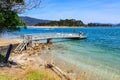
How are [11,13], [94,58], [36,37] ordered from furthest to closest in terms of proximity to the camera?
[36,37]
[94,58]
[11,13]

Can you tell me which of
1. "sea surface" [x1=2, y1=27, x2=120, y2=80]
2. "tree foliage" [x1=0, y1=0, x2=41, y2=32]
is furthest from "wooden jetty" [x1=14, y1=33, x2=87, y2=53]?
"tree foliage" [x1=0, y1=0, x2=41, y2=32]

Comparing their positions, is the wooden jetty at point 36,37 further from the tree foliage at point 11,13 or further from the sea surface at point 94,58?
the tree foliage at point 11,13

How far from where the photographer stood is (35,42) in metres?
45.4

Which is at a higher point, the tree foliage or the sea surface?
the tree foliage

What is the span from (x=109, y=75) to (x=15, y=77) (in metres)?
7.75

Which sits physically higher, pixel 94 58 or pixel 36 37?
pixel 36 37

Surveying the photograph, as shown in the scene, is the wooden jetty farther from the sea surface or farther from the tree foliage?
the tree foliage

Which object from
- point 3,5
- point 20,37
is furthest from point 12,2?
point 20,37

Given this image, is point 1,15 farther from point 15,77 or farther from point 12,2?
point 15,77

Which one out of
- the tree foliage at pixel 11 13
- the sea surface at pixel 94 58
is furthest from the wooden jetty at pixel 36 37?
the tree foliage at pixel 11 13

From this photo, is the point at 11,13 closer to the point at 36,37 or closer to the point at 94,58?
the point at 94,58

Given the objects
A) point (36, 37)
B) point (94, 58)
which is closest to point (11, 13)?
point (94, 58)

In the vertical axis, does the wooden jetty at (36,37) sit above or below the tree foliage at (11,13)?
below

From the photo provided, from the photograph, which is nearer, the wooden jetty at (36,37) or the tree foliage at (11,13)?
the tree foliage at (11,13)
